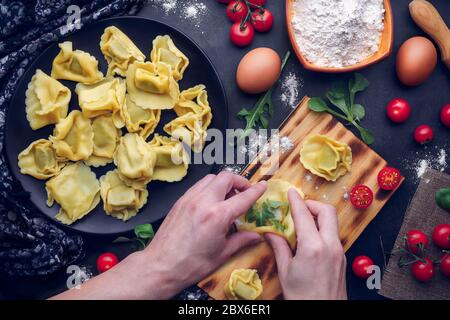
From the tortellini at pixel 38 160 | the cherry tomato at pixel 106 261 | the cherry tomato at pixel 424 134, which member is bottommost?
the cherry tomato at pixel 106 261

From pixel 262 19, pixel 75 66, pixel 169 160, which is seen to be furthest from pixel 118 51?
pixel 262 19

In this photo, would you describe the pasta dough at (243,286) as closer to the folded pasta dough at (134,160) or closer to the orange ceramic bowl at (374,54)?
the folded pasta dough at (134,160)

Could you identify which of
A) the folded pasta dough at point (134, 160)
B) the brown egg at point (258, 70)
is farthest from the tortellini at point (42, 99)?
the brown egg at point (258, 70)

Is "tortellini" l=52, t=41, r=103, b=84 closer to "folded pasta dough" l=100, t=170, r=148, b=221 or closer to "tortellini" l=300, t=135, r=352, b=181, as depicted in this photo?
"folded pasta dough" l=100, t=170, r=148, b=221

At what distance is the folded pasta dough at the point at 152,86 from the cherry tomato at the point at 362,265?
2.96 ft

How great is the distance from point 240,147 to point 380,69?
620 millimetres

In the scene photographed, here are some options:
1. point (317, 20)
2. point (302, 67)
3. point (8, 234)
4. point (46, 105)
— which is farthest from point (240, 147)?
point (8, 234)

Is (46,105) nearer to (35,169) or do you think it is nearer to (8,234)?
(35,169)

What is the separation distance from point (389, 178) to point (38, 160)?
1.28m

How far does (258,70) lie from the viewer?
1.91 metres

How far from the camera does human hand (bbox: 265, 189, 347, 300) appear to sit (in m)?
1.58

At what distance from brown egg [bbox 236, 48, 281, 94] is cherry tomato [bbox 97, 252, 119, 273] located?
0.80m

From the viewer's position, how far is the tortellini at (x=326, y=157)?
1945 mm

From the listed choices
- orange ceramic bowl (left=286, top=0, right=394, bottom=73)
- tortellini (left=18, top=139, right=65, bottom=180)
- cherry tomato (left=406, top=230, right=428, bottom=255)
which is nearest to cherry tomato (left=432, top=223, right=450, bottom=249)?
cherry tomato (left=406, top=230, right=428, bottom=255)
